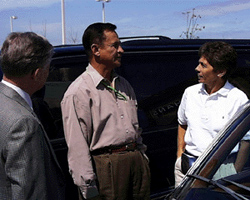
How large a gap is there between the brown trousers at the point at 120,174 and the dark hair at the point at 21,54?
1.06m

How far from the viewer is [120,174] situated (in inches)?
123

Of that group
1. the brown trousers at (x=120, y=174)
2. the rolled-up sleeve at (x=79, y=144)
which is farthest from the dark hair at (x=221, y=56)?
the rolled-up sleeve at (x=79, y=144)

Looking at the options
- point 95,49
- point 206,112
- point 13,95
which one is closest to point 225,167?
point 206,112

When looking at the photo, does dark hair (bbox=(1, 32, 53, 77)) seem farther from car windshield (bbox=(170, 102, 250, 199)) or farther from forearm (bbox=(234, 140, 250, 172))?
forearm (bbox=(234, 140, 250, 172))

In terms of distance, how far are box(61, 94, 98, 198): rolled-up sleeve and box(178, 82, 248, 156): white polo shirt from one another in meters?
0.79

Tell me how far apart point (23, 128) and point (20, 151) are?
0.11m

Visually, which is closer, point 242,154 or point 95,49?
point 242,154

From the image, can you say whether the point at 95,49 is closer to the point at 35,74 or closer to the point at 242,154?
the point at 35,74

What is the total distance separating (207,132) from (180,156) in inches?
16.1

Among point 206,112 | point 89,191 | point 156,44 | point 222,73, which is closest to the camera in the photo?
point 89,191

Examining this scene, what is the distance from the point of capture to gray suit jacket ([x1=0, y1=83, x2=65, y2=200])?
2.07 m

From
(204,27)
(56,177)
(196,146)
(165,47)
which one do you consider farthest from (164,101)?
(204,27)

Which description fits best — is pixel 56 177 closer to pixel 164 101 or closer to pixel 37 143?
pixel 37 143

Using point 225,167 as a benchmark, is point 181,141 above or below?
below
